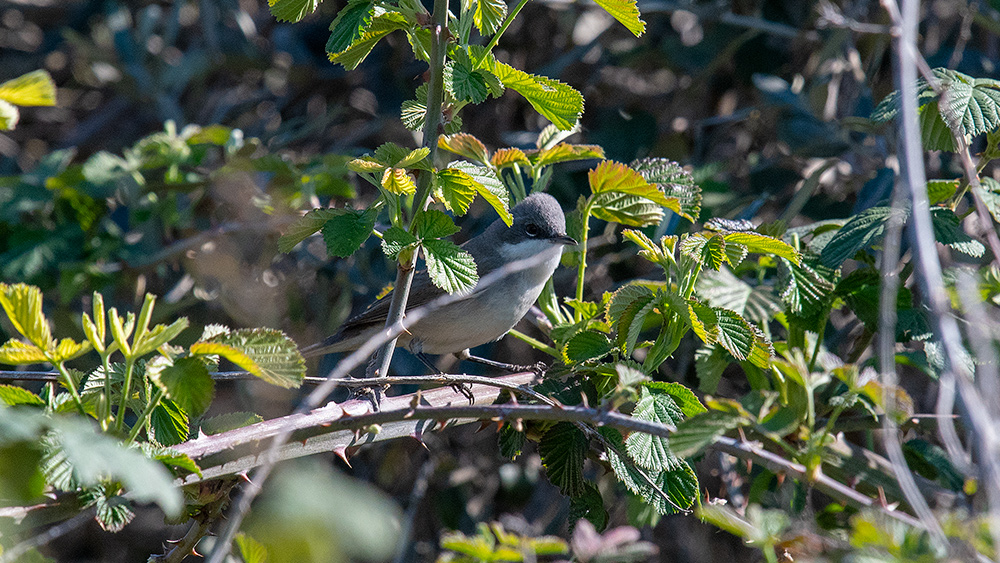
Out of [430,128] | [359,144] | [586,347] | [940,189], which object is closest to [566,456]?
[586,347]

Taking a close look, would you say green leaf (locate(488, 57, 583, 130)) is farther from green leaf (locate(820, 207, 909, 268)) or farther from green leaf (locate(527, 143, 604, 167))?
green leaf (locate(820, 207, 909, 268))

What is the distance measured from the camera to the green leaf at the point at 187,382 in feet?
5.24

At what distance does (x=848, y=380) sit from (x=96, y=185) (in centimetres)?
313

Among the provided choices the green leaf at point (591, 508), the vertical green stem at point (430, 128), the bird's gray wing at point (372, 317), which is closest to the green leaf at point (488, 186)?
the vertical green stem at point (430, 128)

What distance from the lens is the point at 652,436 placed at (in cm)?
186

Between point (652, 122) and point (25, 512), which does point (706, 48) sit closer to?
point (652, 122)

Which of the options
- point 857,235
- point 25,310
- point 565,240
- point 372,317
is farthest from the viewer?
point 372,317

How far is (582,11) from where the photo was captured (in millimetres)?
4371

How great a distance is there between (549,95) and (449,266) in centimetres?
48

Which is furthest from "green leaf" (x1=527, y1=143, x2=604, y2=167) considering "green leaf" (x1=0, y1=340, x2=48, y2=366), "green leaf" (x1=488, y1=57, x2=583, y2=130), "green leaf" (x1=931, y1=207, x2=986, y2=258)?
"green leaf" (x1=0, y1=340, x2=48, y2=366)

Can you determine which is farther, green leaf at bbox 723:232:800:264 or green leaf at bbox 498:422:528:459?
green leaf at bbox 498:422:528:459

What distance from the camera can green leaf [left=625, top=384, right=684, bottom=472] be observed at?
181cm

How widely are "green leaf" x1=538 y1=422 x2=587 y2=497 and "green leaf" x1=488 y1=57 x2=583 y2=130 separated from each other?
33.0 inches

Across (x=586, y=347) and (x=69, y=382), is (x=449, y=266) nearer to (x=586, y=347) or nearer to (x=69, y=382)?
(x=586, y=347)
